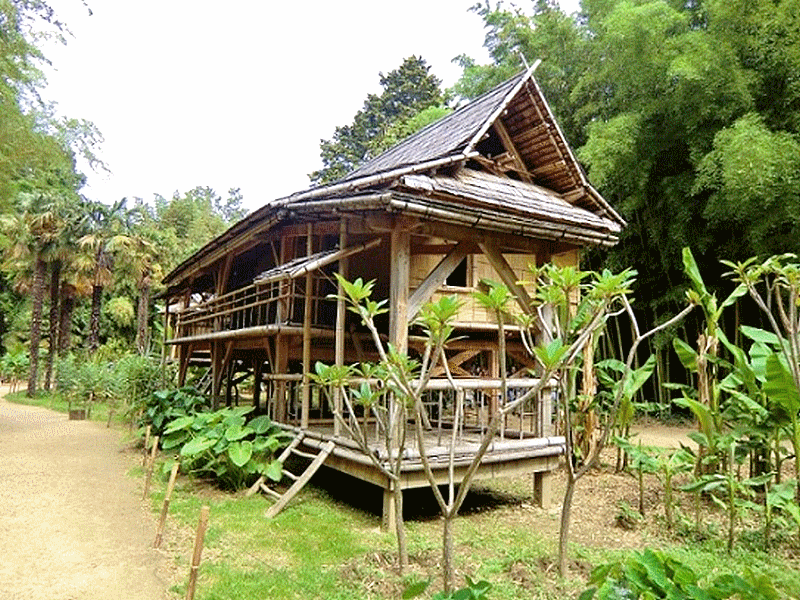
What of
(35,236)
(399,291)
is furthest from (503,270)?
(35,236)

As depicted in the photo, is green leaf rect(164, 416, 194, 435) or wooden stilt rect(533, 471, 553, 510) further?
green leaf rect(164, 416, 194, 435)

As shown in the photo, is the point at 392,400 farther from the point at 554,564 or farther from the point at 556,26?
the point at 556,26

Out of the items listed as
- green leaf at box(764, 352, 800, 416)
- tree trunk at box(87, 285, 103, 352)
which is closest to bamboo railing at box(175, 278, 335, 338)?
green leaf at box(764, 352, 800, 416)

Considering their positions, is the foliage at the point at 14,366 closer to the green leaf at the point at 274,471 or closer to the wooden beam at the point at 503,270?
the green leaf at the point at 274,471

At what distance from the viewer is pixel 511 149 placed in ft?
29.7

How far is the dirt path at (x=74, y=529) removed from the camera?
168 inches

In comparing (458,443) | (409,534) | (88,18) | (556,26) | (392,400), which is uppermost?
(556,26)

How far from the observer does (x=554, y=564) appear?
457 cm

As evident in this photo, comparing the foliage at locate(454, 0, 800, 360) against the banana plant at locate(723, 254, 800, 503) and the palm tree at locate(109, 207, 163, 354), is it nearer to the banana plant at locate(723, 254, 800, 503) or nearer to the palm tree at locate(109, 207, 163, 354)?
the banana plant at locate(723, 254, 800, 503)

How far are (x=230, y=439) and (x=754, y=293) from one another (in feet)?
19.9

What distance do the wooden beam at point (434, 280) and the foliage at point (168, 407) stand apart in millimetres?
5567

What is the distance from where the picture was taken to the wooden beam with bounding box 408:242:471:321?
244 inches

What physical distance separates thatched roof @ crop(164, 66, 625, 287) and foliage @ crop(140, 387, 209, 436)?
2812mm

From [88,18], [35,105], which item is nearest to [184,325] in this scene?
[35,105]
